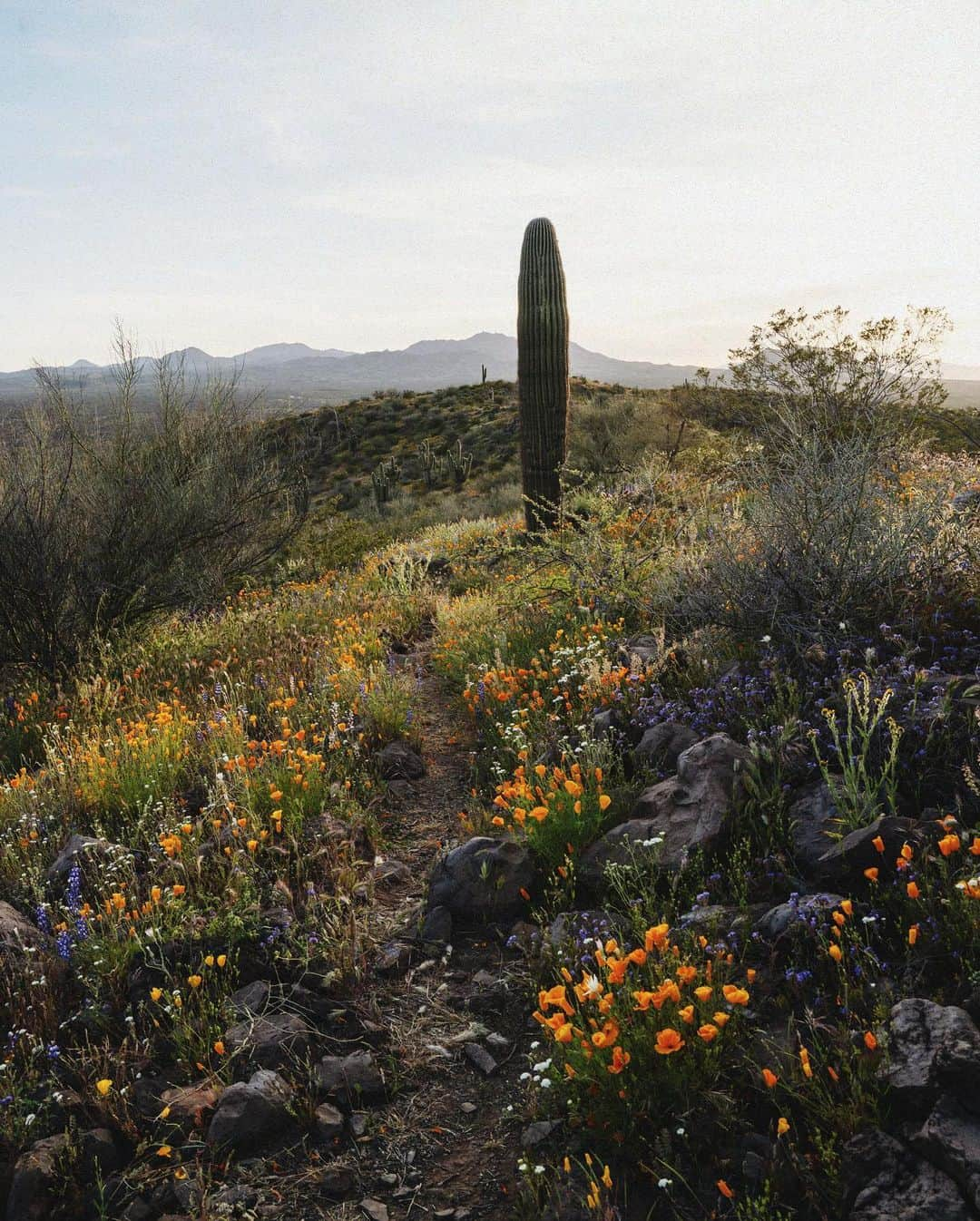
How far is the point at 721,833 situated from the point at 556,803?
79cm

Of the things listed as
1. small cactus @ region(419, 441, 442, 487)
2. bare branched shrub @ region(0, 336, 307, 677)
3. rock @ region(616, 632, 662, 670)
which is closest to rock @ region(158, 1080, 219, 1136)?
rock @ region(616, 632, 662, 670)

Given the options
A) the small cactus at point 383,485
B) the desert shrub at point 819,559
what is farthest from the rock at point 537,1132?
the small cactus at point 383,485

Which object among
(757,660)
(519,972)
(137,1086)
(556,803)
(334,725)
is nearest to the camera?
(137,1086)

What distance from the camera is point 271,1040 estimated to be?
2859mm

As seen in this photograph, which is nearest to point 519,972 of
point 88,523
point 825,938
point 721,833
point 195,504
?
point 721,833

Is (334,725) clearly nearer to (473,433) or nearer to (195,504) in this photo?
(195,504)

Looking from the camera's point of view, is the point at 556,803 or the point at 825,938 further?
the point at 556,803

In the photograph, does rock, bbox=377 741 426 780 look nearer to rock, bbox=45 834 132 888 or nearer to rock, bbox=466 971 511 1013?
rock, bbox=45 834 132 888

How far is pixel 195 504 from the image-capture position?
9602mm

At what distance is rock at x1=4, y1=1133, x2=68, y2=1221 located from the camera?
2.32 m

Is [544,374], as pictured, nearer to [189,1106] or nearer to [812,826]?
[812,826]

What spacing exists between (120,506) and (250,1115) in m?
7.39

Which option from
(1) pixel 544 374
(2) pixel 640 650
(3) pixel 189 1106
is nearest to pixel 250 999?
(3) pixel 189 1106

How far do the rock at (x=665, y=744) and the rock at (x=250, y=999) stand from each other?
6.96 feet
